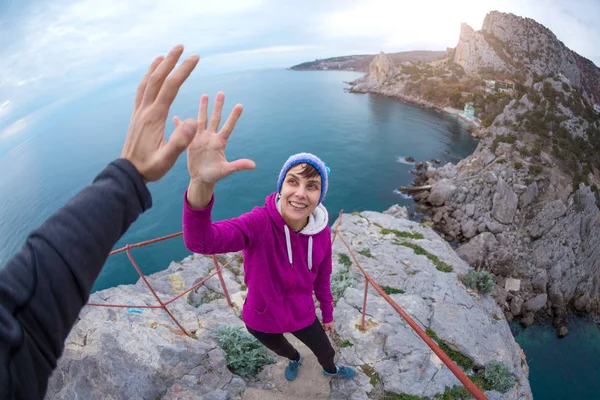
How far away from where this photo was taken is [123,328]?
452cm

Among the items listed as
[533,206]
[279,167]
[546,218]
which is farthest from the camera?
[279,167]

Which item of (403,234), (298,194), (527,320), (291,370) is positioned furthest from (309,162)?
(527,320)

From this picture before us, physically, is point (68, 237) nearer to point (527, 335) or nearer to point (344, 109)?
point (527, 335)

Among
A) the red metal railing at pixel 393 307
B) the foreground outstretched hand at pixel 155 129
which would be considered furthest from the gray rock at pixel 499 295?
the foreground outstretched hand at pixel 155 129

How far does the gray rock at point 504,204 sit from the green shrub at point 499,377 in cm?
2007

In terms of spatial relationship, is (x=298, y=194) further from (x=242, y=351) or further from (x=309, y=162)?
(x=242, y=351)

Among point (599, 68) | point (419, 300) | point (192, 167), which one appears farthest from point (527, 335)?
point (599, 68)

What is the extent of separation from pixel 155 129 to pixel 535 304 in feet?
75.9

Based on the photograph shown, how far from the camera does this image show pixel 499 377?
19.3ft

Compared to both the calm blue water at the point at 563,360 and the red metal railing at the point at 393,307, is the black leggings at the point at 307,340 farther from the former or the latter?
the calm blue water at the point at 563,360

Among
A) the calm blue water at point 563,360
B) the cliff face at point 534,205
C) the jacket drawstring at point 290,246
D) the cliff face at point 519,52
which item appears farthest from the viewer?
the cliff face at point 519,52

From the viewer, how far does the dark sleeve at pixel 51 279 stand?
0.83 metres

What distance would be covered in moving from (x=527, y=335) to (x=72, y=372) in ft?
70.1

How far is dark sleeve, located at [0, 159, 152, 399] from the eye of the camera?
2.72 feet
